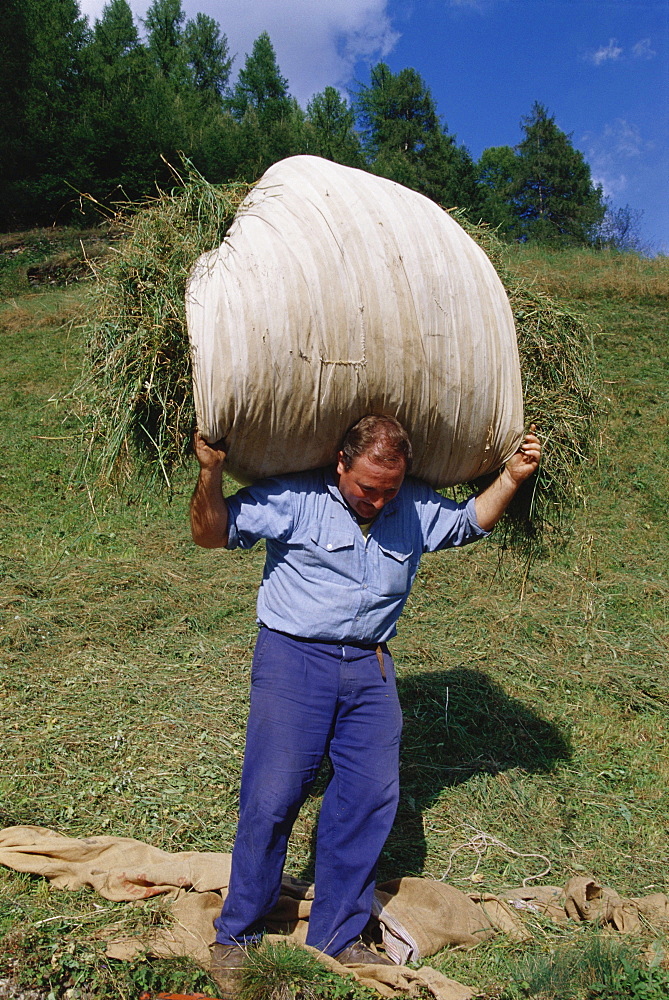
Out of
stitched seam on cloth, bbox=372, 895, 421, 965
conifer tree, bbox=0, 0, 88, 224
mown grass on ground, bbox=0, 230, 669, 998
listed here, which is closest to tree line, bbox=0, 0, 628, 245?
conifer tree, bbox=0, 0, 88, 224

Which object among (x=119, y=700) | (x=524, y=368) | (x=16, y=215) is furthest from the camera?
(x=16, y=215)

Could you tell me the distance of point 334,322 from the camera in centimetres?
A: 243

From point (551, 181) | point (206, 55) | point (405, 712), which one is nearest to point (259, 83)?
point (206, 55)

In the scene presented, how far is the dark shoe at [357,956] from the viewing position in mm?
2668

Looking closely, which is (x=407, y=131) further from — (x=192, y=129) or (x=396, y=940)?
(x=396, y=940)

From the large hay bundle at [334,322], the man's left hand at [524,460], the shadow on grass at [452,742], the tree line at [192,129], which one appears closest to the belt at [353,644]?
the large hay bundle at [334,322]

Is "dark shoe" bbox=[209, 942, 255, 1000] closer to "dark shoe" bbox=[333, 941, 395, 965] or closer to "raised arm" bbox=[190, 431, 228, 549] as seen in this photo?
"dark shoe" bbox=[333, 941, 395, 965]

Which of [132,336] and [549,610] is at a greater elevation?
[132,336]

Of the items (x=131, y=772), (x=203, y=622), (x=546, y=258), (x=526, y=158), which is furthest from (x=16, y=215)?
(x=526, y=158)

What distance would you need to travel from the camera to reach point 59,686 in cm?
443

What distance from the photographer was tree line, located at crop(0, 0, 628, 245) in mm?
22234

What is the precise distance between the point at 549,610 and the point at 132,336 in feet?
14.4

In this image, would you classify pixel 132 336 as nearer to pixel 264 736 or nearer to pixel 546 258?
pixel 264 736

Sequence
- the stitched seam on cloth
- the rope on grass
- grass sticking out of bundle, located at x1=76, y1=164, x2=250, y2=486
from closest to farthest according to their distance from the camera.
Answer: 1. grass sticking out of bundle, located at x1=76, y1=164, x2=250, y2=486
2. the stitched seam on cloth
3. the rope on grass
